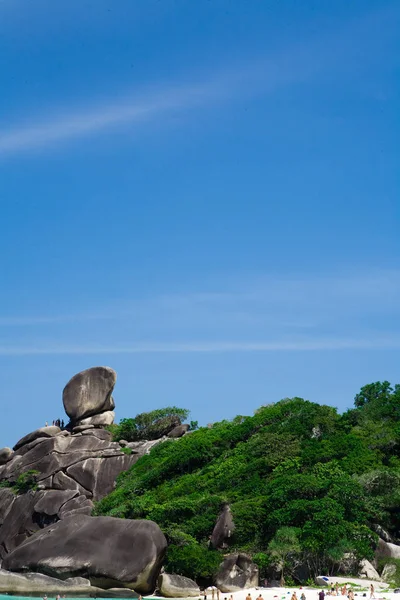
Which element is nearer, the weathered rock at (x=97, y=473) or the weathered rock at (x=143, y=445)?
the weathered rock at (x=97, y=473)

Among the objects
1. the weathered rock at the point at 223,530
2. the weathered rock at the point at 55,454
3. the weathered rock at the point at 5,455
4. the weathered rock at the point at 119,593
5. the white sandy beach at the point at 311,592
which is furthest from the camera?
the weathered rock at the point at 5,455

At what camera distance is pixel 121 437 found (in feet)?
225

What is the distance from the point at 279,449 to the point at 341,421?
21.5 feet

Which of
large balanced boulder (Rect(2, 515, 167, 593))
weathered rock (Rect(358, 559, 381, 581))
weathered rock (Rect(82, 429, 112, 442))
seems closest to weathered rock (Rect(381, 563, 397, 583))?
weathered rock (Rect(358, 559, 381, 581))

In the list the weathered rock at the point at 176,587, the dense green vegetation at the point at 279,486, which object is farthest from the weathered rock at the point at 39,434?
the weathered rock at the point at 176,587

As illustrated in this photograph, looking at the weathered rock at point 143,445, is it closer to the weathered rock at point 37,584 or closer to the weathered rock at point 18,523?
the weathered rock at point 18,523

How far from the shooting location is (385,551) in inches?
1786

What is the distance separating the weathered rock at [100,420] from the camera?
6949cm

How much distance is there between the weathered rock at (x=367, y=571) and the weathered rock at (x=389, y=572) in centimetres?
36

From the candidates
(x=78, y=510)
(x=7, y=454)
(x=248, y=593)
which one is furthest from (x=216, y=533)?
(x=7, y=454)

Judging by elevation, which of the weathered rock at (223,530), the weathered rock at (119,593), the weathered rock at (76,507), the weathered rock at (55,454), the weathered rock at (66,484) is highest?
the weathered rock at (55,454)

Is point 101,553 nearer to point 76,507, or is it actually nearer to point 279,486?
point 279,486

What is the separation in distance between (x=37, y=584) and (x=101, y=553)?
3.33 metres

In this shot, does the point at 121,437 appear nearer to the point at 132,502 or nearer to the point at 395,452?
the point at 132,502
